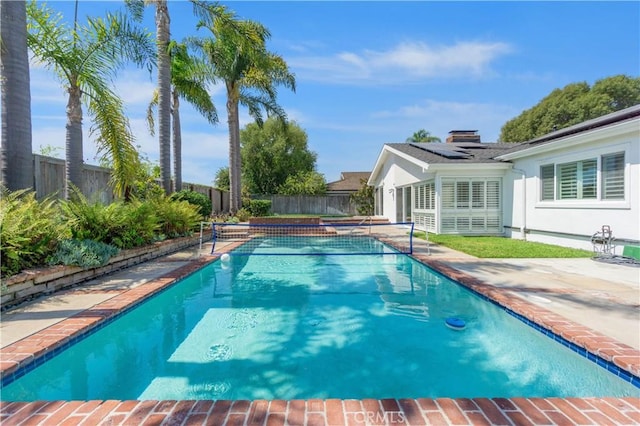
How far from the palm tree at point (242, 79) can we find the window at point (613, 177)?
14.2 metres

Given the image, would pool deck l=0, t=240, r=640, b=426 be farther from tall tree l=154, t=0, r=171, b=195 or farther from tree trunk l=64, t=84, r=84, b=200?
tall tree l=154, t=0, r=171, b=195

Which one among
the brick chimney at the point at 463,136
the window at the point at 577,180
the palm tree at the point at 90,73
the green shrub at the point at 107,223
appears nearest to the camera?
the green shrub at the point at 107,223

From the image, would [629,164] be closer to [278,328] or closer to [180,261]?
[278,328]

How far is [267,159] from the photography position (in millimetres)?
37906

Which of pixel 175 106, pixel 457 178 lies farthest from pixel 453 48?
pixel 175 106

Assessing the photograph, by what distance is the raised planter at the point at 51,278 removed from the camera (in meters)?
5.23

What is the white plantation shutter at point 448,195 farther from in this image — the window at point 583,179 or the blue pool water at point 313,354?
the blue pool water at point 313,354

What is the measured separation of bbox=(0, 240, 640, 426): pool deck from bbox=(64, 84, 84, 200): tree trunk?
3.37 meters

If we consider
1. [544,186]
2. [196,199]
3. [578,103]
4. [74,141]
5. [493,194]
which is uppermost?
[578,103]

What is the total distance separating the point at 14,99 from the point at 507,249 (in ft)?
47.3

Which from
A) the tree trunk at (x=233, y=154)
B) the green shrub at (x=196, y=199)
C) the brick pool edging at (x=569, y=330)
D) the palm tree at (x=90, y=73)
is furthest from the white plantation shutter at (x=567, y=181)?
the tree trunk at (x=233, y=154)

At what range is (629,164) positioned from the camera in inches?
358

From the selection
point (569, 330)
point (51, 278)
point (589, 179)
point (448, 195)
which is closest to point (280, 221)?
point (448, 195)

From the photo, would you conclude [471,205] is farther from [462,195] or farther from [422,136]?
[422,136]
